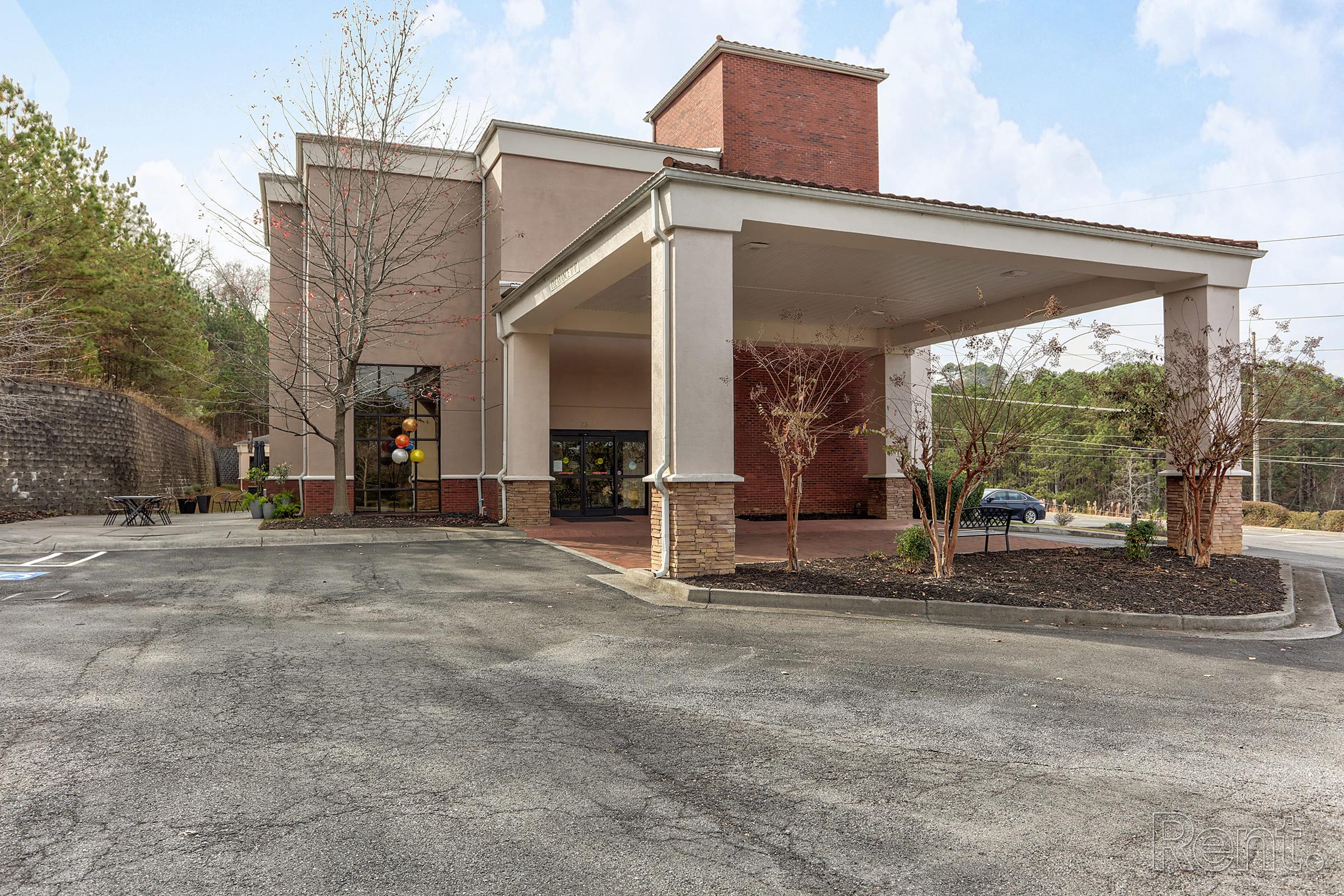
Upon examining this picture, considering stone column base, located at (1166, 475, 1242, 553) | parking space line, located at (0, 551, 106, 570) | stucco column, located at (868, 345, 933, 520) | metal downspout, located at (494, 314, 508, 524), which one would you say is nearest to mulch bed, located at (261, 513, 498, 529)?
metal downspout, located at (494, 314, 508, 524)

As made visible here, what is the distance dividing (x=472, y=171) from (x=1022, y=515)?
24.8 meters

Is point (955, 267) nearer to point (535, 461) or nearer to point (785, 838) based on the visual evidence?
point (535, 461)

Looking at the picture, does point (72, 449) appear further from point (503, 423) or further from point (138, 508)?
point (503, 423)

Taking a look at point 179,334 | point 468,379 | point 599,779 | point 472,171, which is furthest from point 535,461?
point 179,334

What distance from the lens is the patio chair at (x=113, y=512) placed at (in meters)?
18.9

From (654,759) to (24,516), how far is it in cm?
2319

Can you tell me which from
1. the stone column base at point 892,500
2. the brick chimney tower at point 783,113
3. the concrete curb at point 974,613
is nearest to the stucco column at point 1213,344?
the concrete curb at point 974,613

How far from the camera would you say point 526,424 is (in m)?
17.6

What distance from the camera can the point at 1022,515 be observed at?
33406 millimetres

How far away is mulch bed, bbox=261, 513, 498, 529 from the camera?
17.1 meters

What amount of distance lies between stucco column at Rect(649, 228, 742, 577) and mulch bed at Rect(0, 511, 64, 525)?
1786 centimetres

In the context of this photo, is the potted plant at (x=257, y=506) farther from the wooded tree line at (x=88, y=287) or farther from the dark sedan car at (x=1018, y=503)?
the dark sedan car at (x=1018, y=503)

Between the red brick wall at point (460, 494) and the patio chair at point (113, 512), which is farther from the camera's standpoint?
the red brick wall at point (460, 494)

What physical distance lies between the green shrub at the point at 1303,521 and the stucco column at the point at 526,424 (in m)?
30.2
